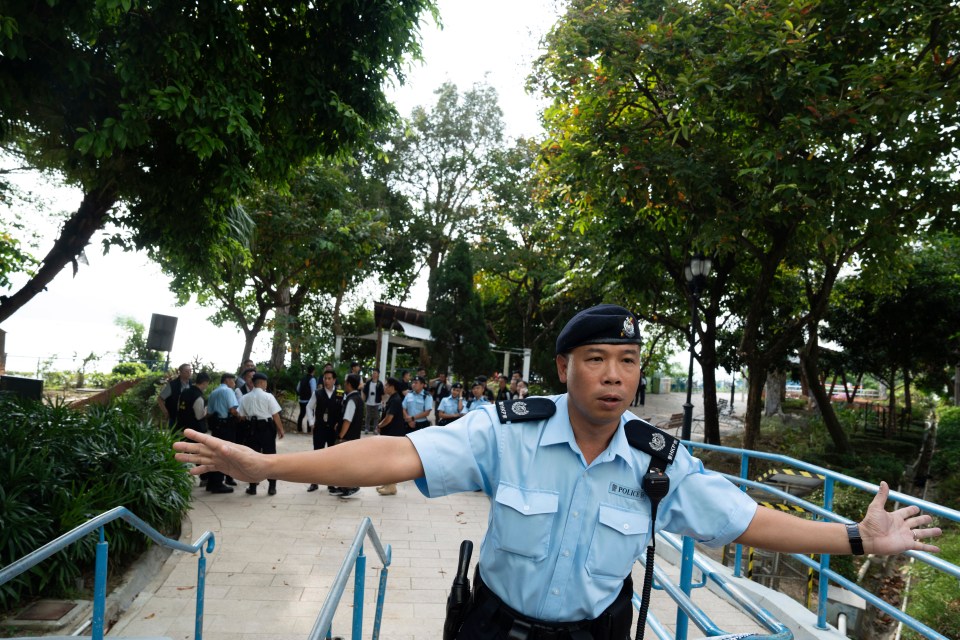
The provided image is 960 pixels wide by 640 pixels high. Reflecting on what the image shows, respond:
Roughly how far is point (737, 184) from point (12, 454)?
9.07 m

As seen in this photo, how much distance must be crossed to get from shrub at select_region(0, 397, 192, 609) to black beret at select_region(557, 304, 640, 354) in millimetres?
4647

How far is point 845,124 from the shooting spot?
754cm

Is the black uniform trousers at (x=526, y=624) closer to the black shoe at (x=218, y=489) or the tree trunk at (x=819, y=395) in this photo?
the black shoe at (x=218, y=489)

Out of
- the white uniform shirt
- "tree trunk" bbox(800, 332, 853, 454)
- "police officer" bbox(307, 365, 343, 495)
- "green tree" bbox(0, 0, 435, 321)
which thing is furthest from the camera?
"tree trunk" bbox(800, 332, 853, 454)

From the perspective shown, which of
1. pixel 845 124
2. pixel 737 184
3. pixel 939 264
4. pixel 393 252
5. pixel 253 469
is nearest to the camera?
pixel 253 469

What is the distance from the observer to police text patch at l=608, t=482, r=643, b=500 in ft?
6.28

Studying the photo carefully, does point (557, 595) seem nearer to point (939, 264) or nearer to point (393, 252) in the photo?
point (939, 264)

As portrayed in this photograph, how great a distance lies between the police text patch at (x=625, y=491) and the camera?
1915mm

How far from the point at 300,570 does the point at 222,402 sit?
3854 mm

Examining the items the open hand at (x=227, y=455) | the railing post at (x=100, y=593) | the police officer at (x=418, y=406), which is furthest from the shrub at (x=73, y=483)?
the open hand at (x=227, y=455)

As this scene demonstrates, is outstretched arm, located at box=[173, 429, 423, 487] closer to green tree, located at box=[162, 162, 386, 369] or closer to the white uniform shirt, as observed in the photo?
the white uniform shirt

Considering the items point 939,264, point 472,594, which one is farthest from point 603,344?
point 939,264

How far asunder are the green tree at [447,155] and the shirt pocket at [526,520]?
26.1 metres

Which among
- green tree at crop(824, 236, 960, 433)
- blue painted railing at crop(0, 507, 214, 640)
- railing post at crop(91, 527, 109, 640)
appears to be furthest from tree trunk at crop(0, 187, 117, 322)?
green tree at crop(824, 236, 960, 433)
